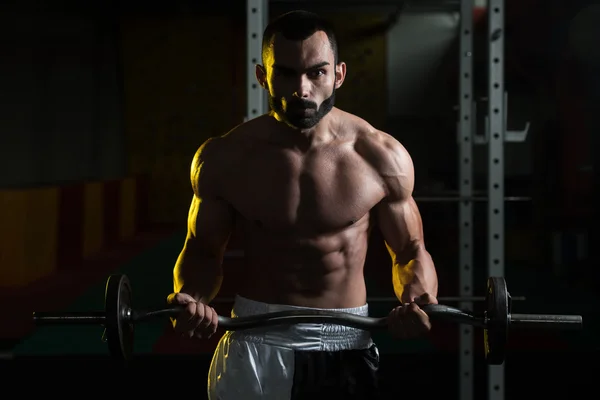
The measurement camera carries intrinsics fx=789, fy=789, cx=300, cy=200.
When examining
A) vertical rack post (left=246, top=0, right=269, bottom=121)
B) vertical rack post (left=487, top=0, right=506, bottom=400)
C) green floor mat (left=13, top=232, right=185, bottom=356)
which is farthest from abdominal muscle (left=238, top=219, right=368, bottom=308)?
green floor mat (left=13, top=232, right=185, bottom=356)

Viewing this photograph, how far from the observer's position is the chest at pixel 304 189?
175 centimetres

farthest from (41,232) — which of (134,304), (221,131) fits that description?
(221,131)

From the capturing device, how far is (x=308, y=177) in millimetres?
1753

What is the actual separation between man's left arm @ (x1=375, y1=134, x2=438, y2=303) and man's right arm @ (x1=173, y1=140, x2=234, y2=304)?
1.19ft

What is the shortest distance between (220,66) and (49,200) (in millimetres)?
3489

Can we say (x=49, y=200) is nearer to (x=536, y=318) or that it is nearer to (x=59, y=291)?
(x=59, y=291)

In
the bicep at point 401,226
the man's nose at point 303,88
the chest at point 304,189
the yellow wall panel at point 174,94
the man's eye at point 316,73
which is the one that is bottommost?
the bicep at point 401,226

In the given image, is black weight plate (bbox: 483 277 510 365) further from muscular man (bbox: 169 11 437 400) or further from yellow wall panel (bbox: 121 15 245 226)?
yellow wall panel (bbox: 121 15 245 226)

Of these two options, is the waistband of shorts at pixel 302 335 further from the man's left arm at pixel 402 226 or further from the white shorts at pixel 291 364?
the man's left arm at pixel 402 226

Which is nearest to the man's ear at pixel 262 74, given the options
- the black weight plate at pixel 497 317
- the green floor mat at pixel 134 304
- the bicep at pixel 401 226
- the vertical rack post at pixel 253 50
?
the bicep at pixel 401 226

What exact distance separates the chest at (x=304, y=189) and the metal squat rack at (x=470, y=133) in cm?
79

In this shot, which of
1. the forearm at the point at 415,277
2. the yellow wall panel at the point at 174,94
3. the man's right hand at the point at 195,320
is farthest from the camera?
the yellow wall panel at the point at 174,94

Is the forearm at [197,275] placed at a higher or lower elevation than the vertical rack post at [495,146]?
lower

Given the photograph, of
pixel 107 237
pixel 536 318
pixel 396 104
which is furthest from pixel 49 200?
pixel 536 318
